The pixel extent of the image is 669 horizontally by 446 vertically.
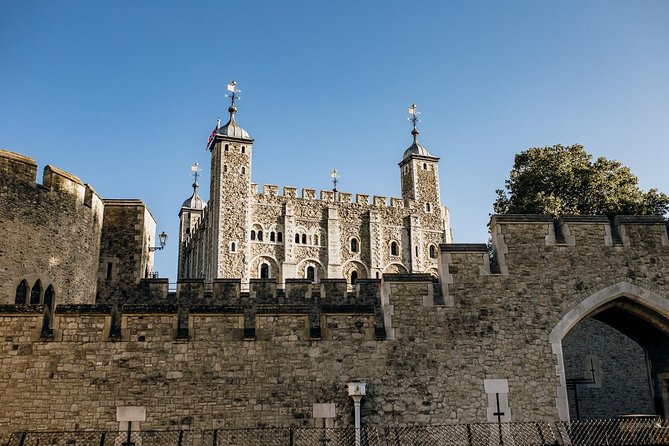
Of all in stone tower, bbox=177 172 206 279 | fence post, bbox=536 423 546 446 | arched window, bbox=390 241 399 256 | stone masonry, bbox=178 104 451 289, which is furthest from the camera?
stone tower, bbox=177 172 206 279

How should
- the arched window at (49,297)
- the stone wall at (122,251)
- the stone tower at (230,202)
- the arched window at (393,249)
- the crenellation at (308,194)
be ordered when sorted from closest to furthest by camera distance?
the arched window at (49,297), the stone wall at (122,251), the stone tower at (230,202), the crenellation at (308,194), the arched window at (393,249)

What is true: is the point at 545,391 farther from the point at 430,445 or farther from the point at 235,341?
the point at 235,341

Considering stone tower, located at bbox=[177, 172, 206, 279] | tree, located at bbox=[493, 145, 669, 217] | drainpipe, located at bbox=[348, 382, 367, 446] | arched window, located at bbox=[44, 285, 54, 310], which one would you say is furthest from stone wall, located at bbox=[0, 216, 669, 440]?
stone tower, located at bbox=[177, 172, 206, 279]

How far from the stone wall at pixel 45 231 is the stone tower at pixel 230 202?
41940 millimetres

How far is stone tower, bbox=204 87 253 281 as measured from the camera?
188 feet

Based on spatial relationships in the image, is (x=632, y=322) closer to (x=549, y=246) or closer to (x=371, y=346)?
(x=549, y=246)

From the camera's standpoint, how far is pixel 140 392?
12.1 metres

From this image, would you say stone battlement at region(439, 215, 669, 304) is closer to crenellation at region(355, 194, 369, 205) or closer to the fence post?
the fence post

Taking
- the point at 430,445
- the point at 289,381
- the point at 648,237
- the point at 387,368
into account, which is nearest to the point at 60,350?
the point at 289,381

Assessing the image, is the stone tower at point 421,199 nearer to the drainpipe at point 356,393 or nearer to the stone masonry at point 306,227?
the stone masonry at point 306,227

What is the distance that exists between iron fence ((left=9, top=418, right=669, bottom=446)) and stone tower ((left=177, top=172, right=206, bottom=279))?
6340cm

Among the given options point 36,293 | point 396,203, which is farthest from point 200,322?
point 396,203

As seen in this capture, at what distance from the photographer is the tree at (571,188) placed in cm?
2752

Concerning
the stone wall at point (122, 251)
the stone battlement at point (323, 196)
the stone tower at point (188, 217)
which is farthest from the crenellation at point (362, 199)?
the stone wall at point (122, 251)
